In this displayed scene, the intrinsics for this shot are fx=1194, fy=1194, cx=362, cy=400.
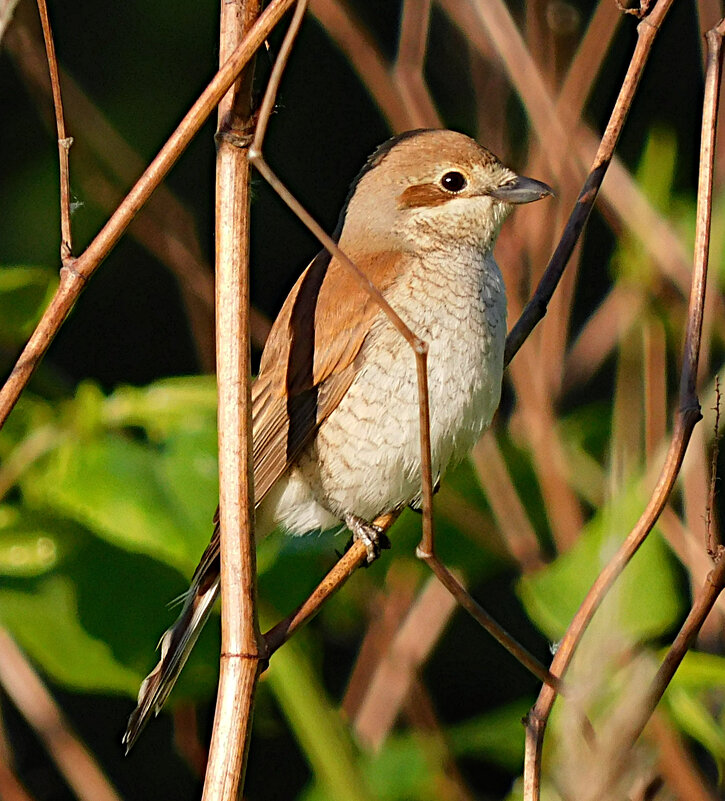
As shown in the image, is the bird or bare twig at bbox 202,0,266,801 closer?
bare twig at bbox 202,0,266,801

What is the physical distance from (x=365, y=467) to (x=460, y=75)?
1.97 meters

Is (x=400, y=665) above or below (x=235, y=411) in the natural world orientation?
below

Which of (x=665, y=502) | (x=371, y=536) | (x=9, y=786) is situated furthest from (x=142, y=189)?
(x=9, y=786)

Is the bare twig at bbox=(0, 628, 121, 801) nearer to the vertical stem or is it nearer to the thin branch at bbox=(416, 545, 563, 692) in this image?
the vertical stem

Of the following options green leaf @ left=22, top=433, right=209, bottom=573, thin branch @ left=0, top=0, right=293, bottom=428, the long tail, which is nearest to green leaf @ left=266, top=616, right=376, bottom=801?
the long tail

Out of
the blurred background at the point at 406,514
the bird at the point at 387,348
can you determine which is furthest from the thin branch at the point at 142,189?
the bird at the point at 387,348

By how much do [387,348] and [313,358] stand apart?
167mm

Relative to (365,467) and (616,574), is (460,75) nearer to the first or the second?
(365,467)

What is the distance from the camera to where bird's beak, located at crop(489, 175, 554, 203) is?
8.13 feet

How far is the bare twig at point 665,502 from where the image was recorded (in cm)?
160

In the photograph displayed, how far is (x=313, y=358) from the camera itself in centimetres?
252

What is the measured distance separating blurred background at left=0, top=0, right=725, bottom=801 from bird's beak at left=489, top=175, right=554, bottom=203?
1.19ft

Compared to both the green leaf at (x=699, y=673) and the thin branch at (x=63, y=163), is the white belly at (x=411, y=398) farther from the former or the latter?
the thin branch at (x=63, y=163)

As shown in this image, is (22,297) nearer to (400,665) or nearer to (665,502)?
(665,502)
